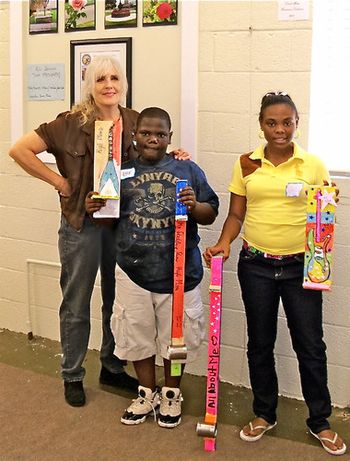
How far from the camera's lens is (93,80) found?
251 cm

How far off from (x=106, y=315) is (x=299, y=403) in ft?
3.08

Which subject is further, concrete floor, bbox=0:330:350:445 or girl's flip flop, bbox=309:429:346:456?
concrete floor, bbox=0:330:350:445

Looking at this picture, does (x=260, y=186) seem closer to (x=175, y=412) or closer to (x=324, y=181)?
(x=324, y=181)

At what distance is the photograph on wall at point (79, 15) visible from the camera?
3.00m

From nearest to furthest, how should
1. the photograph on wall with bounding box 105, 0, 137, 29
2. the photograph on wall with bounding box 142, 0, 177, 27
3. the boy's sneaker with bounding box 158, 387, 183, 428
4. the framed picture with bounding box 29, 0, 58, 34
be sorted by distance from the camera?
the boy's sneaker with bounding box 158, 387, 183, 428 → the photograph on wall with bounding box 142, 0, 177, 27 → the photograph on wall with bounding box 105, 0, 137, 29 → the framed picture with bounding box 29, 0, 58, 34

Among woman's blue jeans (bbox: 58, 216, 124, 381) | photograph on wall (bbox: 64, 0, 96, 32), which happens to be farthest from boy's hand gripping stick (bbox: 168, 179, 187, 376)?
photograph on wall (bbox: 64, 0, 96, 32)

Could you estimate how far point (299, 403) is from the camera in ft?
8.98

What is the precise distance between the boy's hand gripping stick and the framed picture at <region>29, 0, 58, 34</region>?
4.35 ft

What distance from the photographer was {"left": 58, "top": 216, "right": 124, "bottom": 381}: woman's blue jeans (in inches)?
Answer: 103

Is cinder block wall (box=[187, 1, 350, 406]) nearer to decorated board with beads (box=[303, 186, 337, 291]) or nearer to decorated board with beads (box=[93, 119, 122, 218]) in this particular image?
decorated board with beads (box=[303, 186, 337, 291])

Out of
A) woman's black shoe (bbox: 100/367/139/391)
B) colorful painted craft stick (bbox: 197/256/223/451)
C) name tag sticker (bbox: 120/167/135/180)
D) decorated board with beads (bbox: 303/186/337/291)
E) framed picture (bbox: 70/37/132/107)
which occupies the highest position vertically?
framed picture (bbox: 70/37/132/107)

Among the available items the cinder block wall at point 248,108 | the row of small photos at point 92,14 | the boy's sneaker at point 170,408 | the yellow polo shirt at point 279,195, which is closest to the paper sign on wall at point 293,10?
the cinder block wall at point 248,108

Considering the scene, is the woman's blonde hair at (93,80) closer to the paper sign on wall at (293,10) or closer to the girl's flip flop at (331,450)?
the paper sign on wall at (293,10)

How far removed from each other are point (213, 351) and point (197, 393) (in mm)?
608
